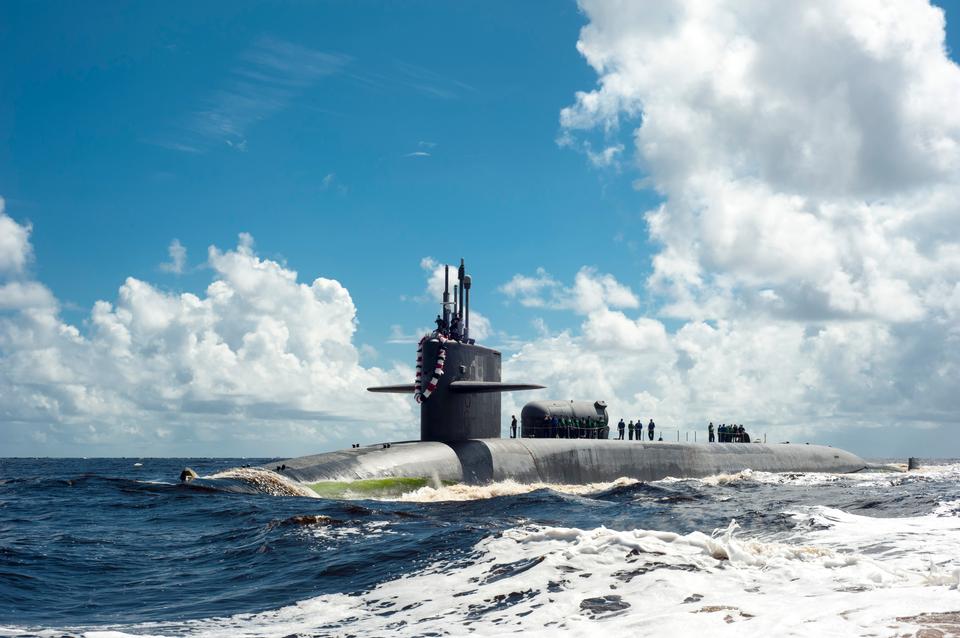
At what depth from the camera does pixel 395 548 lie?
12.0m

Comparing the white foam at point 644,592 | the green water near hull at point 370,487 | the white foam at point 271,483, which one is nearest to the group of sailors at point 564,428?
the green water near hull at point 370,487

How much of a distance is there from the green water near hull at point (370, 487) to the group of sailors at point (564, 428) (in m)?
10.2

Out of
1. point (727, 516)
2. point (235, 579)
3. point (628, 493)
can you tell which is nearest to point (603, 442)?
point (628, 493)

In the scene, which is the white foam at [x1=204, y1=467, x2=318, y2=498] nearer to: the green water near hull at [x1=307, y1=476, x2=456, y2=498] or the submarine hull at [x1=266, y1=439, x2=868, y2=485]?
the green water near hull at [x1=307, y1=476, x2=456, y2=498]

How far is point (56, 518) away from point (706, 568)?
13780 millimetres

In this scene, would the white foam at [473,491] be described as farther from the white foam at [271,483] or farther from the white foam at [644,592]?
the white foam at [644,592]

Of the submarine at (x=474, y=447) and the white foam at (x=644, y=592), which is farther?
the submarine at (x=474, y=447)

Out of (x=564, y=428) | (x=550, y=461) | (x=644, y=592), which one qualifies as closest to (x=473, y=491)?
(x=550, y=461)

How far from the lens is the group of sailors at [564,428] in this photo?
3238cm

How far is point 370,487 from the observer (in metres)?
21.5

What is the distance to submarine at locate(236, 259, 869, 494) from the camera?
22875mm

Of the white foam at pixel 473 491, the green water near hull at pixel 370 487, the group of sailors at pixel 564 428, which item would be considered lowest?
the white foam at pixel 473 491

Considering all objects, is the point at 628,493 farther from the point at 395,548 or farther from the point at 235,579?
the point at 235,579

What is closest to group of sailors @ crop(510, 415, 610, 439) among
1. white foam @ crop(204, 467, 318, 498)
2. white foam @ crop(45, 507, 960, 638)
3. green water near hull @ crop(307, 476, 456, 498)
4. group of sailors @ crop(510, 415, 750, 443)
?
group of sailors @ crop(510, 415, 750, 443)
